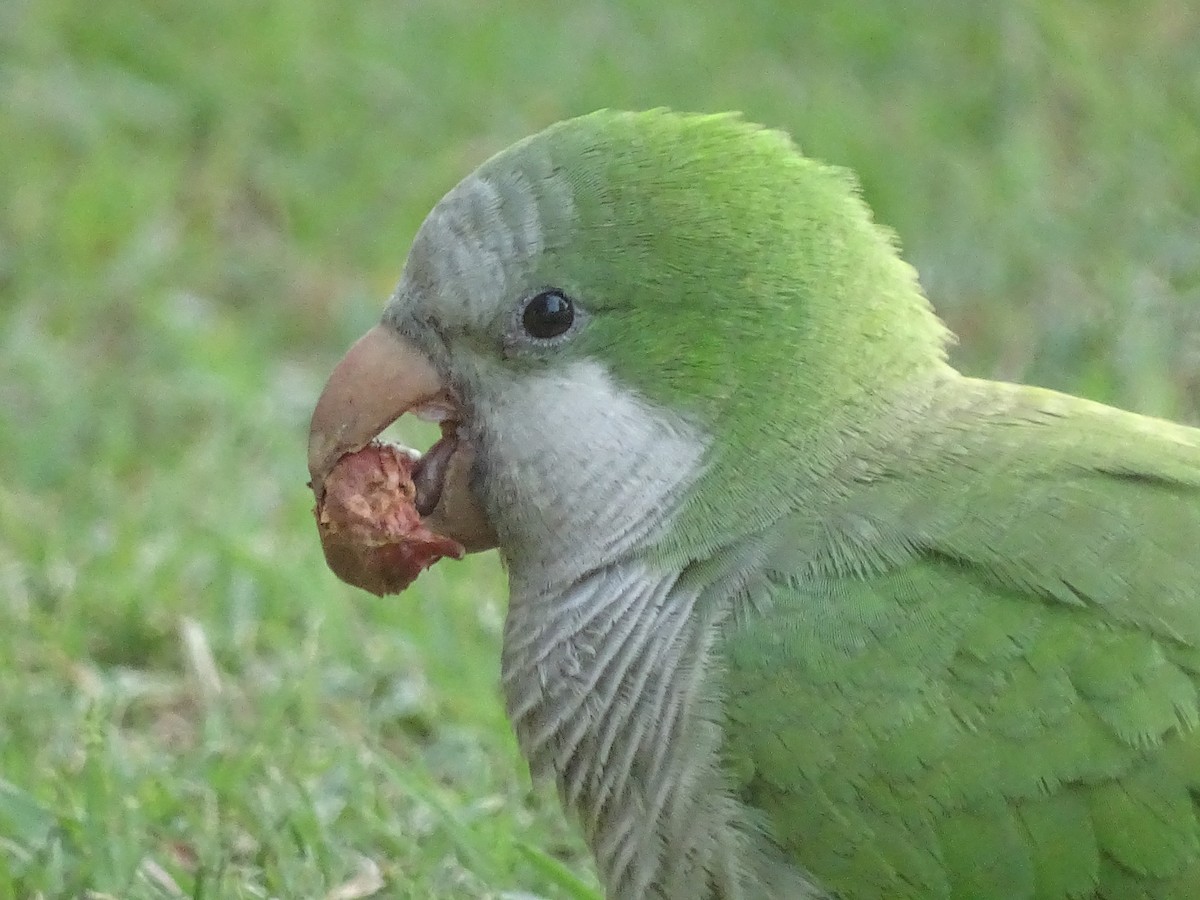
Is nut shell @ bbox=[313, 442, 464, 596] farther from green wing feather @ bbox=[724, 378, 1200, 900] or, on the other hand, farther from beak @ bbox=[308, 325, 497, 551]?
green wing feather @ bbox=[724, 378, 1200, 900]

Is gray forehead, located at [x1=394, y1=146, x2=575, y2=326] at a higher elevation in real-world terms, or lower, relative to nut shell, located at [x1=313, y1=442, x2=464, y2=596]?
higher

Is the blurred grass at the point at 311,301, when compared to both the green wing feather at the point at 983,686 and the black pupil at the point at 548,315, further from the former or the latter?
the black pupil at the point at 548,315

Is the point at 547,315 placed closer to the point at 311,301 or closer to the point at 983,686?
the point at 983,686

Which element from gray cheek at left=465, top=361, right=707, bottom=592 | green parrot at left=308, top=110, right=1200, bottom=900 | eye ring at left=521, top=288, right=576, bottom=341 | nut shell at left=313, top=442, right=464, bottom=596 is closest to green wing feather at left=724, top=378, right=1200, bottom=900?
green parrot at left=308, top=110, right=1200, bottom=900

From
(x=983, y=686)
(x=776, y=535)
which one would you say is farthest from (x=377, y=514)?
(x=983, y=686)

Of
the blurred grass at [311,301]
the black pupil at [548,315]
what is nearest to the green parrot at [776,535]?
the black pupil at [548,315]
